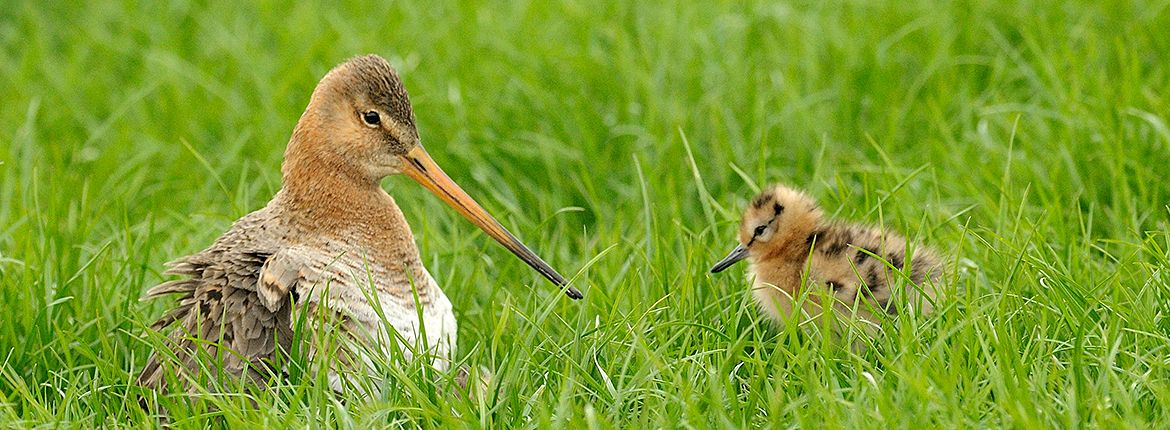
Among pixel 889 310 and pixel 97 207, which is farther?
pixel 97 207

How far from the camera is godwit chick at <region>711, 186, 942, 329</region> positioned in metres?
4.46

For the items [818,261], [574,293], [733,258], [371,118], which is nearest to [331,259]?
[371,118]

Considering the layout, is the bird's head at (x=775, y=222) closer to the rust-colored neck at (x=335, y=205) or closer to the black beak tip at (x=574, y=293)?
the black beak tip at (x=574, y=293)

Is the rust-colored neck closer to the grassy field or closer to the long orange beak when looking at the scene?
the long orange beak

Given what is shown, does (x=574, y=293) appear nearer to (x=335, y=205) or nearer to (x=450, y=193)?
(x=450, y=193)

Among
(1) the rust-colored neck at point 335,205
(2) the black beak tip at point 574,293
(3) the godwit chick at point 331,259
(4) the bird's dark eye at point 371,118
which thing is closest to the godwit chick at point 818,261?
(2) the black beak tip at point 574,293

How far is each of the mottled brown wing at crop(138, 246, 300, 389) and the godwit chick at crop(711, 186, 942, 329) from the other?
1425 mm

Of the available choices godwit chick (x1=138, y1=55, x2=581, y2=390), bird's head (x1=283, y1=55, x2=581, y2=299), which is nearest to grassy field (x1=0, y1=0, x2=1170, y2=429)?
godwit chick (x1=138, y1=55, x2=581, y2=390)

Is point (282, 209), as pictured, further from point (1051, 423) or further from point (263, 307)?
point (1051, 423)

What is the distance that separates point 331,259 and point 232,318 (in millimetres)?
395

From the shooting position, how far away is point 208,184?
671cm

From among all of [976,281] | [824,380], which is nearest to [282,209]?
[824,380]

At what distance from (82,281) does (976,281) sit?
10.0ft

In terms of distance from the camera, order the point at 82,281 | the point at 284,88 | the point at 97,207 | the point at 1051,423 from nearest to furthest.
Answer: the point at 1051,423 → the point at 82,281 → the point at 97,207 → the point at 284,88
